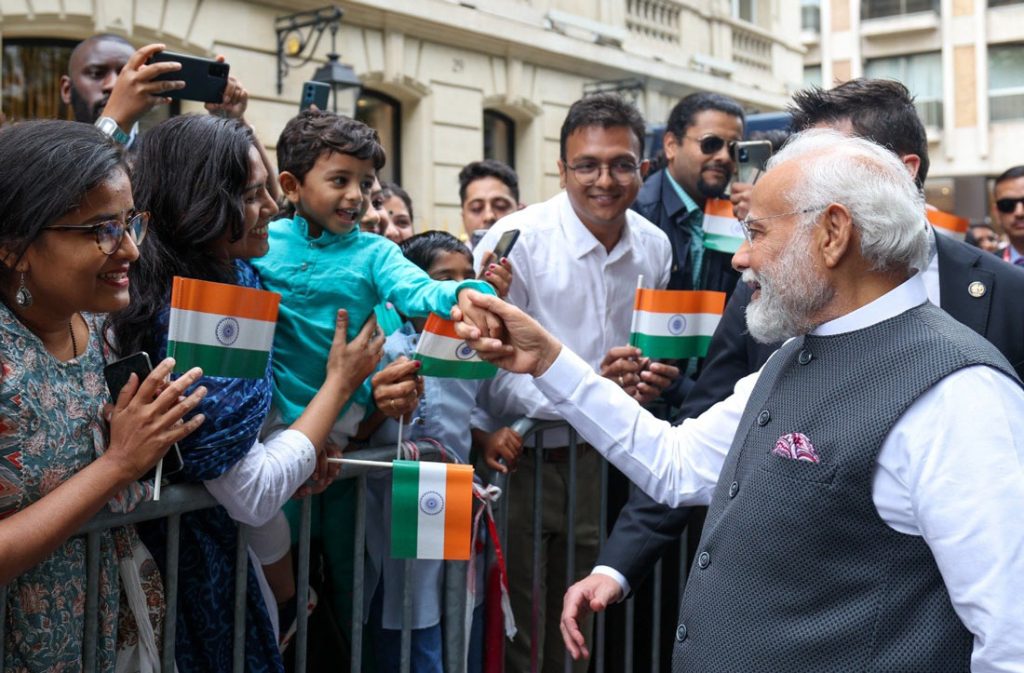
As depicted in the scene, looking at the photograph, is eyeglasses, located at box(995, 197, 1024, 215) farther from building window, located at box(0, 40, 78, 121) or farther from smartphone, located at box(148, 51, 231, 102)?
building window, located at box(0, 40, 78, 121)

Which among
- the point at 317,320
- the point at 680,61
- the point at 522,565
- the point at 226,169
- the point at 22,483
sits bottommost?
the point at 522,565

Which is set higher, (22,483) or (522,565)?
(22,483)

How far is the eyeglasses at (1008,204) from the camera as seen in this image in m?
7.52

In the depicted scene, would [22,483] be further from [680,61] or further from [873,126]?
[680,61]

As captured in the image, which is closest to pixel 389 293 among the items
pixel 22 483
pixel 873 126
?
pixel 22 483

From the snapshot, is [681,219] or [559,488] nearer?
[559,488]

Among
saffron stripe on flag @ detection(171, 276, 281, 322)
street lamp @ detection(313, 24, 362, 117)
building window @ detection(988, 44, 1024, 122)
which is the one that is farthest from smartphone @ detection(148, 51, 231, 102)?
building window @ detection(988, 44, 1024, 122)

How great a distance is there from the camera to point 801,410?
86.8 inches

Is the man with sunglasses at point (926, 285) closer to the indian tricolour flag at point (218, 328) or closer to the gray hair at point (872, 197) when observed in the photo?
the gray hair at point (872, 197)

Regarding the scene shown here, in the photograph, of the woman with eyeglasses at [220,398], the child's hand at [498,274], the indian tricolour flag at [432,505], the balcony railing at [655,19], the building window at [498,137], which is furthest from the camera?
the balcony railing at [655,19]

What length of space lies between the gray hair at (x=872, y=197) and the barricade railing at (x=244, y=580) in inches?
56.8

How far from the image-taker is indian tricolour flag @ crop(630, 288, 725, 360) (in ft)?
12.3

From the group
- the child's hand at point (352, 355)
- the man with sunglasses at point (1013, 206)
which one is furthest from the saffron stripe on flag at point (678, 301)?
the man with sunglasses at point (1013, 206)

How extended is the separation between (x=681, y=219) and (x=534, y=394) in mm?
1497
